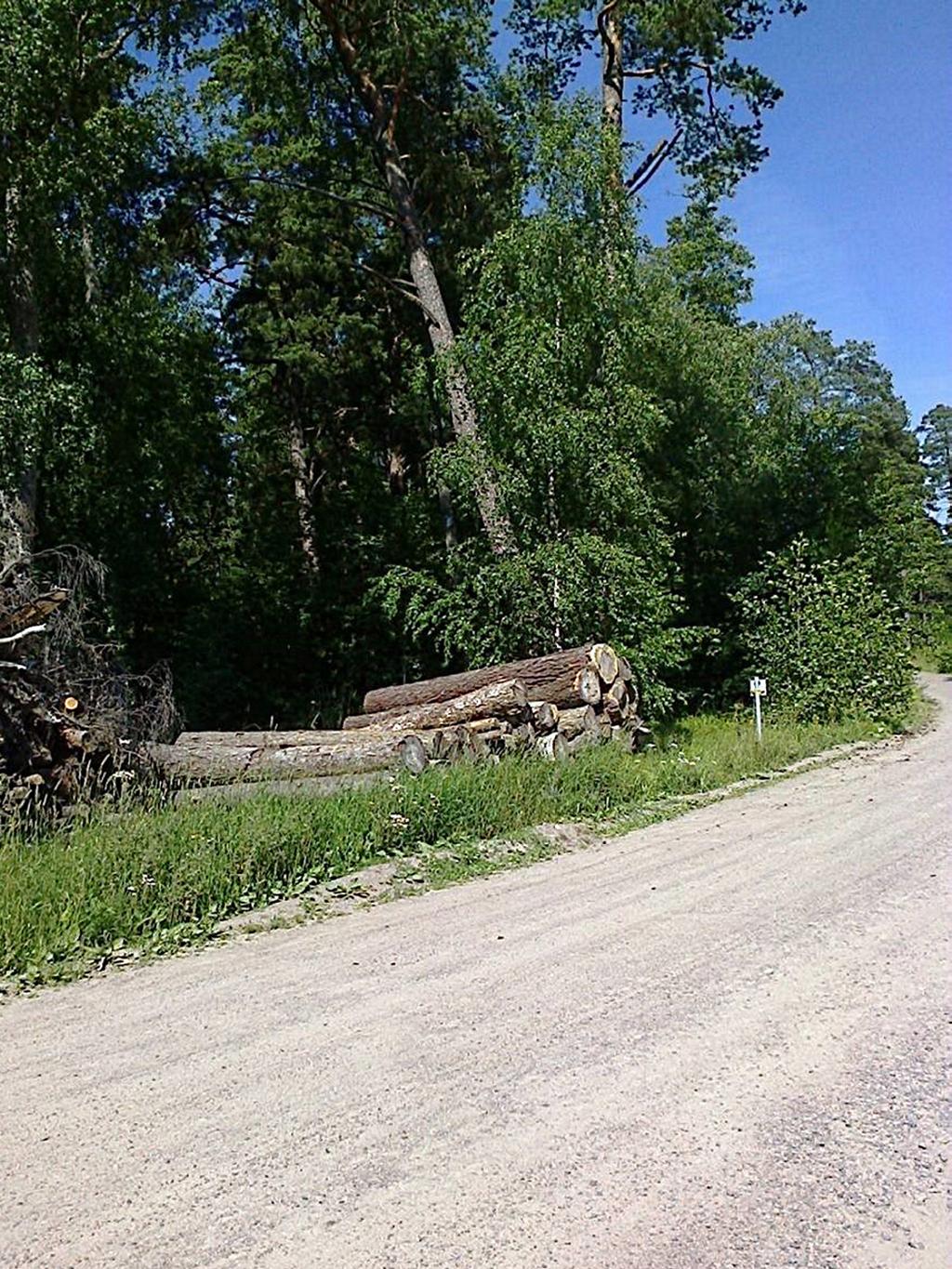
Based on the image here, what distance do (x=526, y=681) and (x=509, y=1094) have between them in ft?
31.5

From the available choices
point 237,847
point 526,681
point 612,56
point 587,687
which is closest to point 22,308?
point 526,681

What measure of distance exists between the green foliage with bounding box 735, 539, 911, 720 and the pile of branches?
11.5 meters

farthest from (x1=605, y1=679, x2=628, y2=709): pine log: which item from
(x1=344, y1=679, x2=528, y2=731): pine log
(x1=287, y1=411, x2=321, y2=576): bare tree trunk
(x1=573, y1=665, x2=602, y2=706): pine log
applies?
(x1=287, y1=411, x2=321, y2=576): bare tree trunk

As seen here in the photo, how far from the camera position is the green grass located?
577 cm

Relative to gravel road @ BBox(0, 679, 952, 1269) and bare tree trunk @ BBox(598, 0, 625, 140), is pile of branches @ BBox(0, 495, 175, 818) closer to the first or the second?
gravel road @ BBox(0, 679, 952, 1269)

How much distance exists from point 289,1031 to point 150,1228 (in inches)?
57.6

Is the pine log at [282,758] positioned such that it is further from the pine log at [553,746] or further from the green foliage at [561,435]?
the green foliage at [561,435]

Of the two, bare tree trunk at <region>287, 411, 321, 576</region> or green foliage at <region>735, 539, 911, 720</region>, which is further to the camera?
bare tree trunk at <region>287, 411, 321, 576</region>

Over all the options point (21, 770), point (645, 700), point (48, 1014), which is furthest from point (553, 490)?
point (48, 1014)

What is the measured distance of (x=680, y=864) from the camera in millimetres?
7465

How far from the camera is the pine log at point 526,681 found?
13.0m

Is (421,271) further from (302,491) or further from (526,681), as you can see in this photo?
(526,681)

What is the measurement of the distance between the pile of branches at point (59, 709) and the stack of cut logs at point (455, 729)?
0.63m

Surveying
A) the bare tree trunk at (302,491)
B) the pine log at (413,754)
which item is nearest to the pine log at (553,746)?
the pine log at (413,754)
